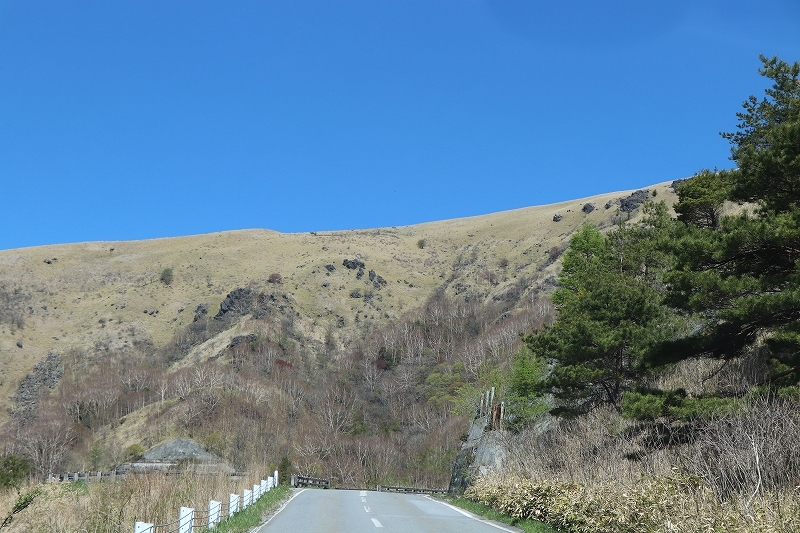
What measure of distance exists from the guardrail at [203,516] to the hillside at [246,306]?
5812 cm

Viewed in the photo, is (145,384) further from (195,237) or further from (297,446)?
(195,237)

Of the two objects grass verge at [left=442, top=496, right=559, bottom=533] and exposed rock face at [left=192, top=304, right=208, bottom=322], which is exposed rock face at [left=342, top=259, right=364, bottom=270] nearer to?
exposed rock face at [left=192, top=304, right=208, bottom=322]

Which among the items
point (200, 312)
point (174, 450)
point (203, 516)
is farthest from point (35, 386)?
point (203, 516)

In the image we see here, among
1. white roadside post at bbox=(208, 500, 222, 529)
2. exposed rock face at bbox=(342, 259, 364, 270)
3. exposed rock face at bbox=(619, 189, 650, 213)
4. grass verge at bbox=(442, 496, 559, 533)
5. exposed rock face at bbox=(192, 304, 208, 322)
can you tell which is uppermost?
exposed rock face at bbox=(619, 189, 650, 213)

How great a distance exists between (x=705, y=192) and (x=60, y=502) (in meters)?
38.4

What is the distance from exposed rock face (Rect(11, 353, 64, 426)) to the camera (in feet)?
315

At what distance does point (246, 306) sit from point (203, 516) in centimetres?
11012

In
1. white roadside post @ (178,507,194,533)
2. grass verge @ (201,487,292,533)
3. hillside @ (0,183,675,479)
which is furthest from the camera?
hillside @ (0,183,675,479)

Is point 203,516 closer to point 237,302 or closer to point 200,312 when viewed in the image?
point 237,302

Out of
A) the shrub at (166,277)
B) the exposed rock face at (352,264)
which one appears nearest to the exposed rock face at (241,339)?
the exposed rock face at (352,264)

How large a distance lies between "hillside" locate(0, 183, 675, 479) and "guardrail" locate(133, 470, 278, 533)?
58115 millimetres

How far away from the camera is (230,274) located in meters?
146

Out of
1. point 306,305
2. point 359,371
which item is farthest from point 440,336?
point 306,305

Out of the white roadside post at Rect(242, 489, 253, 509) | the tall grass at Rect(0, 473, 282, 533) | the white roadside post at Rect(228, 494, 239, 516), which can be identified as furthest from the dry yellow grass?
the tall grass at Rect(0, 473, 282, 533)
